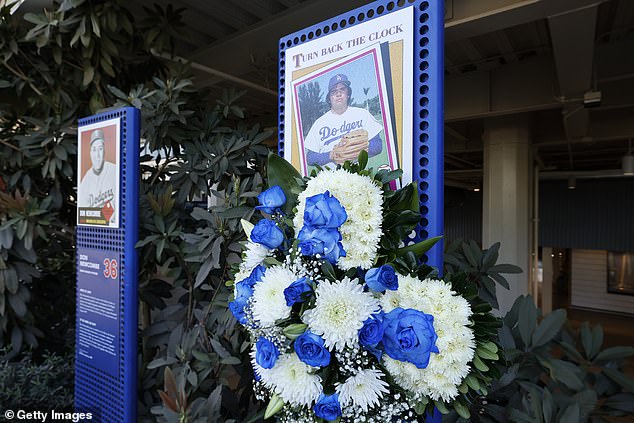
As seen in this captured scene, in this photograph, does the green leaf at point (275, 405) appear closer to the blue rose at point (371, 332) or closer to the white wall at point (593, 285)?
the blue rose at point (371, 332)

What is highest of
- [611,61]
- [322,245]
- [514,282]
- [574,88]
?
[611,61]

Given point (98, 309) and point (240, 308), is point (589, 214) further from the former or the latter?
point (240, 308)

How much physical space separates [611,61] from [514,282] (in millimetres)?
2585

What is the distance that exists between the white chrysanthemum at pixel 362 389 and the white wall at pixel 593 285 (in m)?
13.0

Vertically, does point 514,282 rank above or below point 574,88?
below

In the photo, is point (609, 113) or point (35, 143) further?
point (609, 113)

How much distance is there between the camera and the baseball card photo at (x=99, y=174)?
1.91 meters

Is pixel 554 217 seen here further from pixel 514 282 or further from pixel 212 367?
pixel 212 367

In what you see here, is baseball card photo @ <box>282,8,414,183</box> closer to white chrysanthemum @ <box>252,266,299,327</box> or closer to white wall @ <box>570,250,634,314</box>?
white chrysanthemum @ <box>252,266,299,327</box>

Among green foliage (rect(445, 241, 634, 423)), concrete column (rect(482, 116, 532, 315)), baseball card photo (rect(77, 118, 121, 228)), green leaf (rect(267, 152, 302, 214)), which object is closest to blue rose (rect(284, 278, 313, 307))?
green leaf (rect(267, 152, 302, 214))

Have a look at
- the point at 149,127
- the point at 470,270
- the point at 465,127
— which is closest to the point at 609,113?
the point at 465,127

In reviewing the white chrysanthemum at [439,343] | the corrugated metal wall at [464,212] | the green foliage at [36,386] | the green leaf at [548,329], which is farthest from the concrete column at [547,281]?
the white chrysanthemum at [439,343]

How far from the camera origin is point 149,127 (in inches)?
88.6

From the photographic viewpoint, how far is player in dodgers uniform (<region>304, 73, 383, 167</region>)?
3.67ft
